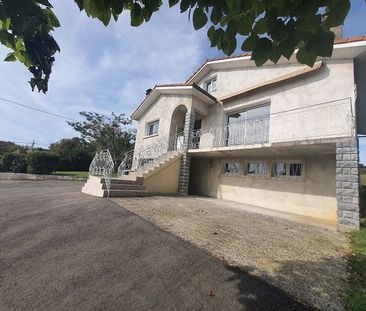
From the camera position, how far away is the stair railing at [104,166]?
9.07m

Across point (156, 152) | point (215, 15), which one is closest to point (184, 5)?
point (215, 15)

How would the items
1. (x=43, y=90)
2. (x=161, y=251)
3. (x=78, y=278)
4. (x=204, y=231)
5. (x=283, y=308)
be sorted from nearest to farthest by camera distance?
(x=43, y=90) → (x=283, y=308) → (x=78, y=278) → (x=161, y=251) → (x=204, y=231)

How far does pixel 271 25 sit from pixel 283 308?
285cm

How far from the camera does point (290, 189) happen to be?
9.40m

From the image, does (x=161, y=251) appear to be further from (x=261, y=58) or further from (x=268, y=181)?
(x=268, y=181)

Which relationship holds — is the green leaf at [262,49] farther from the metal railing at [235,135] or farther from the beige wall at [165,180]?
the beige wall at [165,180]

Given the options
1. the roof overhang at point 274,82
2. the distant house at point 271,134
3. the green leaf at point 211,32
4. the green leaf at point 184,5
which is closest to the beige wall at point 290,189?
the distant house at point 271,134

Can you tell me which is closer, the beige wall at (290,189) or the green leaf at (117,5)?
the green leaf at (117,5)

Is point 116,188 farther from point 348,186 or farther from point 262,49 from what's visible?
point 262,49

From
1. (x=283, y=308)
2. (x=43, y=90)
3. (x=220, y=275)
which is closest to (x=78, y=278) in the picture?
(x=220, y=275)

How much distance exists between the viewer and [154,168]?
1111cm

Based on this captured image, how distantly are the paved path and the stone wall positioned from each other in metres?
5.36

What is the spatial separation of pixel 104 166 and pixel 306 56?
31.2ft

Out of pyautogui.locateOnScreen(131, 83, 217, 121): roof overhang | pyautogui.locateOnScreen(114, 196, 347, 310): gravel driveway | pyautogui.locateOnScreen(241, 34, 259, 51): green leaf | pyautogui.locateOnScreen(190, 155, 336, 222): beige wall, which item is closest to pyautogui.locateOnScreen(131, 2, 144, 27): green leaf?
pyautogui.locateOnScreen(241, 34, 259, 51): green leaf
